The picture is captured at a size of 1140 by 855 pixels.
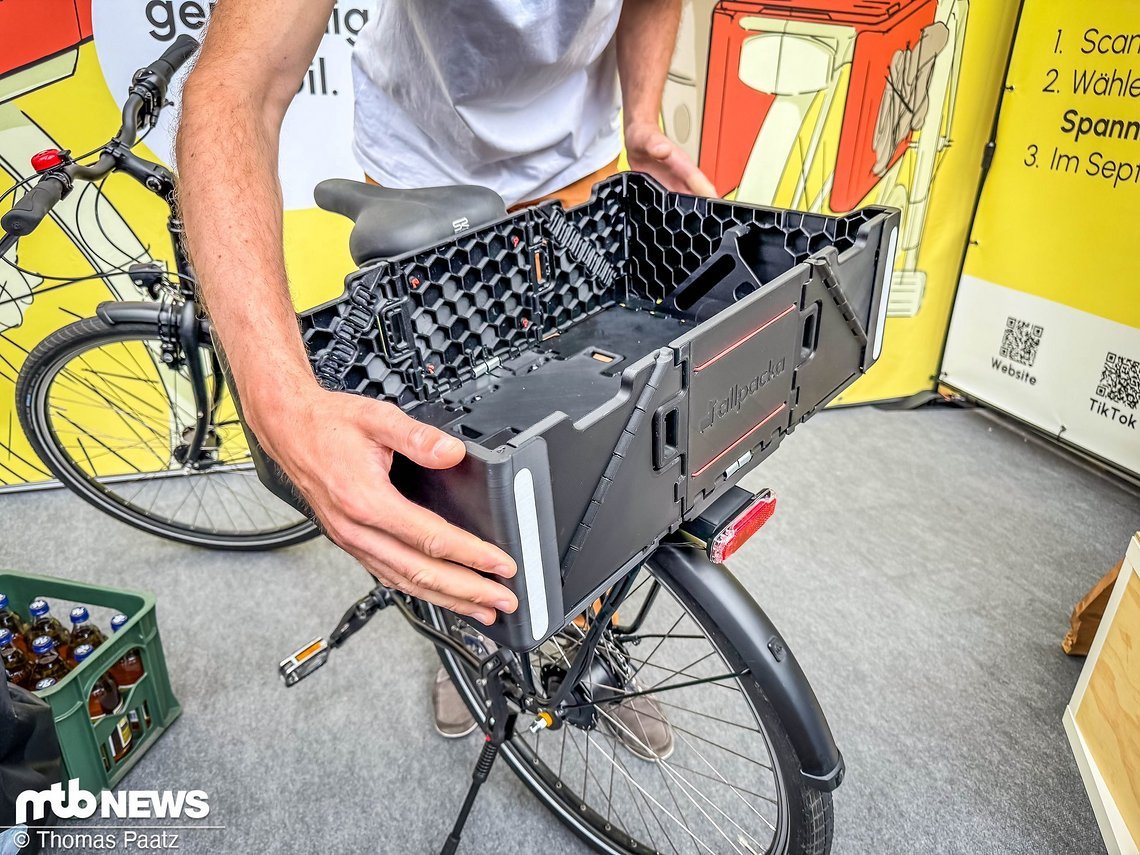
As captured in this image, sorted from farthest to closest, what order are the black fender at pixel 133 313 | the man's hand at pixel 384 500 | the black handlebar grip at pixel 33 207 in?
the black fender at pixel 133 313 → the black handlebar grip at pixel 33 207 → the man's hand at pixel 384 500

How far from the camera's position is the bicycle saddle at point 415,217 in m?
0.91

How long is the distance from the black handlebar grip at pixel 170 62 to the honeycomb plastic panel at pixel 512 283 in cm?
99

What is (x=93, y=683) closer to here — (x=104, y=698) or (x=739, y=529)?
(x=104, y=698)

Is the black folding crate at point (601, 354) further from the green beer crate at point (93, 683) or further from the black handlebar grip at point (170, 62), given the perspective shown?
the black handlebar grip at point (170, 62)

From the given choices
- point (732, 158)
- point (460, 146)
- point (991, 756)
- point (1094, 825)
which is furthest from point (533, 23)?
point (1094, 825)

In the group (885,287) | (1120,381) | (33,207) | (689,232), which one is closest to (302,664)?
(33,207)

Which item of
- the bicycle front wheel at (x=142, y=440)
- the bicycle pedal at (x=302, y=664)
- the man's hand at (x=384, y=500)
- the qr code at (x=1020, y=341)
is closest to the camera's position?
the man's hand at (x=384, y=500)

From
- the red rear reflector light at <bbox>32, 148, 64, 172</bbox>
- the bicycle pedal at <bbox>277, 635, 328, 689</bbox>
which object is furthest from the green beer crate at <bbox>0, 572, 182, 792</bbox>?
the red rear reflector light at <bbox>32, 148, 64, 172</bbox>

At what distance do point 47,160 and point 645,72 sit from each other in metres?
1.14

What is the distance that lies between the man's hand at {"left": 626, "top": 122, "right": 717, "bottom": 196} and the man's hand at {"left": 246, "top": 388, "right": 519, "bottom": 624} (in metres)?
0.72

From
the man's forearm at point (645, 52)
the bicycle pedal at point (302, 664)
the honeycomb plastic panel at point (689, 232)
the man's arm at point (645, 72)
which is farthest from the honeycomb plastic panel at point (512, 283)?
the bicycle pedal at point (302, 664)

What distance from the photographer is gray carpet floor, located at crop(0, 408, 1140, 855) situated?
139 centimetres

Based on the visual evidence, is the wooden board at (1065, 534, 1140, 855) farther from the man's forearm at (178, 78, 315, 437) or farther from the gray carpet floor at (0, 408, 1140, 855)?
the man's forearm at (178, 78, 315, 437)

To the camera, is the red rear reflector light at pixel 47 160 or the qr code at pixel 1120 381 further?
the qr code at pixel 1120 381
